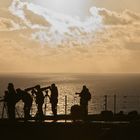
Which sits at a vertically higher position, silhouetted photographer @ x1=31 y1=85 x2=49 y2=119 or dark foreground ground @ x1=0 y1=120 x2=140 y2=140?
silhouetted photographer @ x1=31 y1=85 x2=49 y2=119

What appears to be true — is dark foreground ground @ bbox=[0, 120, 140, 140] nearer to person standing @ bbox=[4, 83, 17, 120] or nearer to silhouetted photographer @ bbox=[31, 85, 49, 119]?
person standing @ bbox=[4, 83, 17, 120]

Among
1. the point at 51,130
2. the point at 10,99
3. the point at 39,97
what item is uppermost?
the point at 39,97

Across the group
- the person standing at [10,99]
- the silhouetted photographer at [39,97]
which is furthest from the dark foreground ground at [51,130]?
the silhouetted photographer at [39,97]

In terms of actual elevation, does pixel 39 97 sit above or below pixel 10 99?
above

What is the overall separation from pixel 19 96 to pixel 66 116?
9.63 feet

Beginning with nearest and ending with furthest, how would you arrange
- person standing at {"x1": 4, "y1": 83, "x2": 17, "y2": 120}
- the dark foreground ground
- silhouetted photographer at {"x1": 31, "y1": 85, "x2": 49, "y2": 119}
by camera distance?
the dark foreground ground → person standing at {"x1": 4, "y1": 83, "x2": 17, "y2": 120} → silhouetted photographer at {"x1": 31, "y1": 85, "x2": 49, "y2": 119}

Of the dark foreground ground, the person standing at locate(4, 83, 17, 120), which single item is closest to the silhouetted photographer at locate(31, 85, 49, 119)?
the person standing at locate(4, 83, 17, 120)

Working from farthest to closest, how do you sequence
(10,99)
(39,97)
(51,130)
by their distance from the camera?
(39,97) < (10,99) < (51,130)

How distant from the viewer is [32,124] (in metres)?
21.8

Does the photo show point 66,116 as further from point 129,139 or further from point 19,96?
point 129,139

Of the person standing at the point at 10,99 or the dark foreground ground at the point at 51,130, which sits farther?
the person standing at the point at 10,99

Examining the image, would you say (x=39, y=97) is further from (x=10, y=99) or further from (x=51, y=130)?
(x=51, y=130)

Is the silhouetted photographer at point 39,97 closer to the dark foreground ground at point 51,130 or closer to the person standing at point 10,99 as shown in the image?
the person standing at point 10,99

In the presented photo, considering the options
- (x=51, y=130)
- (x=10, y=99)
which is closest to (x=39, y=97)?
(x=10, y=99)
